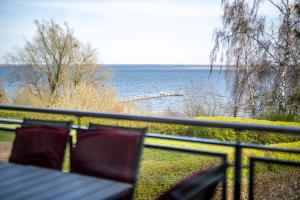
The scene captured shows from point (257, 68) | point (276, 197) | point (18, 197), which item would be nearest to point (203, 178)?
point (18, 197)

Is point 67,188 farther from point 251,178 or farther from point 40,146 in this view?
point 251,178

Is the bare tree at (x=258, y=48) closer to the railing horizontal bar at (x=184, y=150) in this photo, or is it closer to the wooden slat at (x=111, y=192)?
the railing horizontal bar at (x=184, y=150)

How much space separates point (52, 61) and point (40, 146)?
78.4 ft

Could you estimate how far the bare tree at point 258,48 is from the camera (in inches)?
554

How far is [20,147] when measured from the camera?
8.90 ft

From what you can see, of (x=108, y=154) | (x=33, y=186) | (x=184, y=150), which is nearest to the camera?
(x=33, y=186)

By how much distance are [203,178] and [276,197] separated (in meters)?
1.92

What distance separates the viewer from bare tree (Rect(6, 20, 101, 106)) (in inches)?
992

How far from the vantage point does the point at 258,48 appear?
48.2 feet

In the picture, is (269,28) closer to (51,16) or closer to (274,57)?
(274,57)

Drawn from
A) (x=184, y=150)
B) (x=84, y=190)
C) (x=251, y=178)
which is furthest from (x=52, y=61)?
(x=84, y=190)

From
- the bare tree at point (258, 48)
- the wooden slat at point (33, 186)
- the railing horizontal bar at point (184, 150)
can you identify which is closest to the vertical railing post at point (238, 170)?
the railing horizontal bar at point (184, 150)

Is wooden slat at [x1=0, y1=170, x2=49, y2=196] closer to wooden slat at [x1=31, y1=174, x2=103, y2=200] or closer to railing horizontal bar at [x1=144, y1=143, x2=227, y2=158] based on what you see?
wooden slat at [x1=31, y1=174, x2=103, y2=200]

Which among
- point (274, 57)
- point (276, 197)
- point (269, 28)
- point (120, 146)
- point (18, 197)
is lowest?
point (276, 197)
